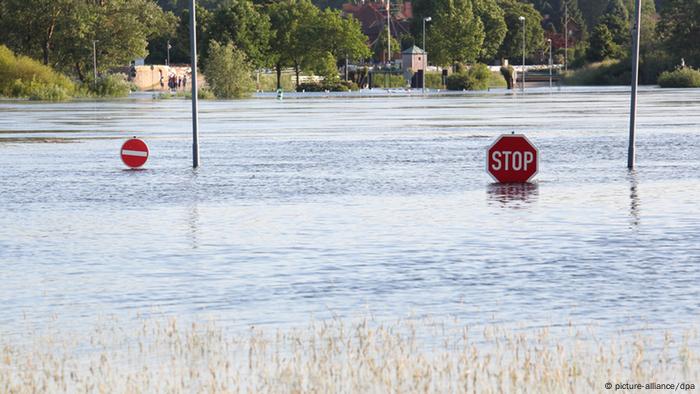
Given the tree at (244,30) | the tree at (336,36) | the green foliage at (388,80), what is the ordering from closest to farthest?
the tree at (244,30) → the tree at (336,36) → the green foliage at (388,80)

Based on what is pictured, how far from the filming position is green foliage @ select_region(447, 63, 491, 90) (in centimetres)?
Answer: 13088

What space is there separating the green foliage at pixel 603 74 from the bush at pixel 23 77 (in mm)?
64075

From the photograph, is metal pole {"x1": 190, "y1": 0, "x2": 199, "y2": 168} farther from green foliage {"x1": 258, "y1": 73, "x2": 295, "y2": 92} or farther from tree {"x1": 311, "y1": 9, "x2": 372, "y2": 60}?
green foliage {"x1": 258, "y1": 73, "x2": 295, "y2": 92}

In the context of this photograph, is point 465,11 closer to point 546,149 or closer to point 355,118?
point 355,118

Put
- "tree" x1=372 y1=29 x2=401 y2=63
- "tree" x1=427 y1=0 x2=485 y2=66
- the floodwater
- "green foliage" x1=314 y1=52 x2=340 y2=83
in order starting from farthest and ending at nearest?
1. "tree" x1=372 y1=29 x2=401 y2=63
2. "tree" x1=427 y1=0 x2=485 y2=66
3. "green foliage" x1=314 y1=52 x2=340 y2=83
4. the floodwater

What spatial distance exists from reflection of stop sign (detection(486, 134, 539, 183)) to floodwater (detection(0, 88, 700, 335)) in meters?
0.54

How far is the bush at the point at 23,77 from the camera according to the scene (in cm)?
10362

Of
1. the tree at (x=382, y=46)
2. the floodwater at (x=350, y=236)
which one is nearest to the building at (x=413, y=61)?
the tree at (x=382, y=46)

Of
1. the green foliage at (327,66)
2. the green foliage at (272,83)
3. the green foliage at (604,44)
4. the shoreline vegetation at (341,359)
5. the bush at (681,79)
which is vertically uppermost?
the green foliage at (604,44)

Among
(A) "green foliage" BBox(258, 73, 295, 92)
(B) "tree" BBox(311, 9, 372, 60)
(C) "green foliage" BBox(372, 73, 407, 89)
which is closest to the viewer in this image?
(B) "tree" BBox(311, 9, 372, 60)

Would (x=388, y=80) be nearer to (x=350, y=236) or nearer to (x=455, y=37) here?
(x=455, y=37)

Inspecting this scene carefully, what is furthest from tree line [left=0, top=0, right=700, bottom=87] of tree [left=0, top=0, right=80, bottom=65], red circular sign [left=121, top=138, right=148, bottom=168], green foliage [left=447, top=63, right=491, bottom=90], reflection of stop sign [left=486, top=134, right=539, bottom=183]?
reflection of stop sign [left=486, top=134, right=539, bottom=183]

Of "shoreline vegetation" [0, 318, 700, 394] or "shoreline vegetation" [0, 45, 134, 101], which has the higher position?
"shoreline vegetation" [0, 318, 700, 394]

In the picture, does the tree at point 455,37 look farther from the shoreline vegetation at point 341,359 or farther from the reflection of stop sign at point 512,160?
the shoreline vegetation at point 341,359
